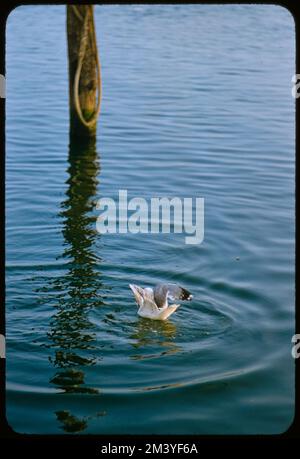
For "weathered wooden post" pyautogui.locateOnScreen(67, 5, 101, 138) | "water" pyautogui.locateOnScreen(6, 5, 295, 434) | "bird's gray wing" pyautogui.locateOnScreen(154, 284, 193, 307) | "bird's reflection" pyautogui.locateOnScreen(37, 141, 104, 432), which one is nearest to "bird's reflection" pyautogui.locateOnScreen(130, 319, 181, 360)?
"water" pyautogui.locateOnScreen(6, 5, 295, 434)

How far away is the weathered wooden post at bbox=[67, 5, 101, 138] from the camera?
41.4 feet

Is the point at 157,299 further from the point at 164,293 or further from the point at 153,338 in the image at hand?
the point at 153,338

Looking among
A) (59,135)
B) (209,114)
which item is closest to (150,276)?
(59,135)

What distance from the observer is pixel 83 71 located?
13.2 meters

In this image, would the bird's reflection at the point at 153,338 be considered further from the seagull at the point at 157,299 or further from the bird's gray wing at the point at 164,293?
the bird's gray wing at the point at 164,293

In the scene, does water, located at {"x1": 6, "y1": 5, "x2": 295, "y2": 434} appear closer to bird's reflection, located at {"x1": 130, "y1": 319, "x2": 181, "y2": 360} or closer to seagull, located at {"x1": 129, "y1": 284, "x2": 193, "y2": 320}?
bird's reflection, located at {"x1": 130, "y1": 319, "x2": 181, "y2": 360}

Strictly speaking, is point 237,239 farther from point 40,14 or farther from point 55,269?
point 40,14

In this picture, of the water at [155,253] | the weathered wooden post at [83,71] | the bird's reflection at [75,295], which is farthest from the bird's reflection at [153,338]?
the weathered wooden post at [83,71]

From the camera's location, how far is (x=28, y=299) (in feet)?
25.4

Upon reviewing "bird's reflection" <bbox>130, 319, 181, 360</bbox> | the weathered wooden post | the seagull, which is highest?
the weathered wooden post

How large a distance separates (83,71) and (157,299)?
6909mm

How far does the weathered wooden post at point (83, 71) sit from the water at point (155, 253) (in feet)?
1.63

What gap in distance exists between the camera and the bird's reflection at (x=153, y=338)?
6723 mm

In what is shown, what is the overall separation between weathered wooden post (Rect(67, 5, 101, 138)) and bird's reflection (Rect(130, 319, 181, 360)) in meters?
5.81
